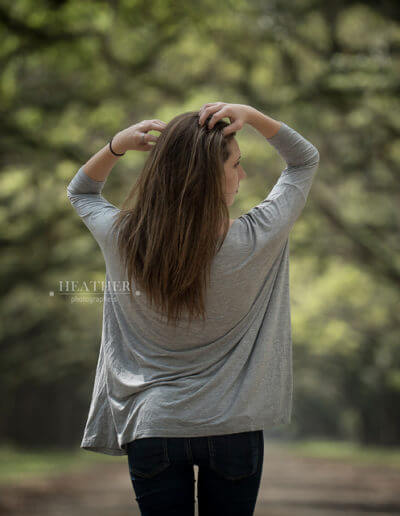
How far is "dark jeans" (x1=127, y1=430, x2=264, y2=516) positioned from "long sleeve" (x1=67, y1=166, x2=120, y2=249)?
2.35 ft

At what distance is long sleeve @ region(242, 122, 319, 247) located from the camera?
2.22 meters

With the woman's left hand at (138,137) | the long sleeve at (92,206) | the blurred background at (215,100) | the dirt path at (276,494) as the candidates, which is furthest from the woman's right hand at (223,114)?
the dirt path at (276,494)

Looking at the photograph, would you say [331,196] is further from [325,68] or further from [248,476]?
[248,476]

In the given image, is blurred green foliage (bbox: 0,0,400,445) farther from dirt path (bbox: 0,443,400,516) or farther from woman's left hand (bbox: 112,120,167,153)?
woman's left hand (bbox: 112,120,167,153)

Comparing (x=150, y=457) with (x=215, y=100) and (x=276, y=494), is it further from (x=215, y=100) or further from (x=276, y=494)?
(x=276, y=494)

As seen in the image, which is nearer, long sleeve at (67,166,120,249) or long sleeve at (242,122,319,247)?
long sleeve at (242,122,319,247)

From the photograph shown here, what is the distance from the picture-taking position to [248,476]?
212 cm

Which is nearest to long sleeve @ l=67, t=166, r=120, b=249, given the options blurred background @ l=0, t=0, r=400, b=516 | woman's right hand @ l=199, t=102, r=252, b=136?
woman's right hand @ l=199, t=102, r=252, b=136

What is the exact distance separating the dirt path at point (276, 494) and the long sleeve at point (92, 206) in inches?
364

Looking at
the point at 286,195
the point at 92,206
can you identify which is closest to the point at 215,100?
the point at 92,206

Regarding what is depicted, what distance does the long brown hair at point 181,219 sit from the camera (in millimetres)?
2141

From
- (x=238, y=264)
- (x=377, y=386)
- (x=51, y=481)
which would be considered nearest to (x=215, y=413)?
(x=238, y=264)

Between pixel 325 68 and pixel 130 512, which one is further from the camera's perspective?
pixel 130 512

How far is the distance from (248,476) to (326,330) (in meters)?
19.2
